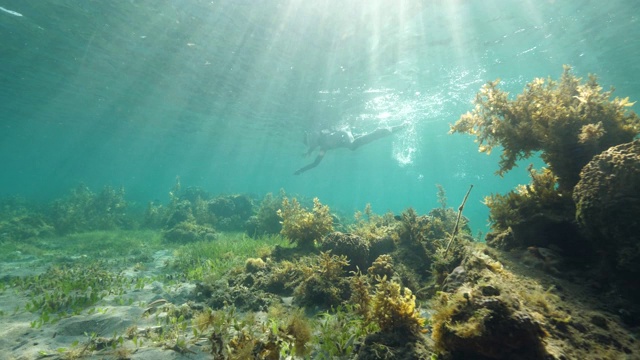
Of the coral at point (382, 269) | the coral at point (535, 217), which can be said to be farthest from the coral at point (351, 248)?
the coral at point (535, 217)

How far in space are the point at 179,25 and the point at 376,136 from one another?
1776 cm

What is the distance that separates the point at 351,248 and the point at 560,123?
14.7ft

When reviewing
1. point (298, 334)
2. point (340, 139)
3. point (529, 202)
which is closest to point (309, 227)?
point (298, 334)

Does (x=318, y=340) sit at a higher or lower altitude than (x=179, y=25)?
lower

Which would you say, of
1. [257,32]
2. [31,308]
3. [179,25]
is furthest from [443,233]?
[179,25]

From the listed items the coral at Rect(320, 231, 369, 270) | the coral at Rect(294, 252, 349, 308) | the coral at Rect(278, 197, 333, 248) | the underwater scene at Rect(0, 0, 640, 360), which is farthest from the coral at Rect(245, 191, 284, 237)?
the coral at Rect(294, 252, 349, 308)

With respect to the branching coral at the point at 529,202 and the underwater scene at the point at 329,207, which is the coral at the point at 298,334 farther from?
the branching coral at the point at 529,202

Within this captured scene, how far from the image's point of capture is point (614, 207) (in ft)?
11.0

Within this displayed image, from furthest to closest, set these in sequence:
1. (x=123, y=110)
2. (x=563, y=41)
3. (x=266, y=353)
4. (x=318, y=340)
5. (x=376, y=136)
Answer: (x=123, y=110) → (x=376, y=136) → (x=563, y=41) → (x=318, y=340) → (x=266, y=353)

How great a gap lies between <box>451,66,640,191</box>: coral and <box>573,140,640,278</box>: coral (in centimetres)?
101

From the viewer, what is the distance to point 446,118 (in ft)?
117

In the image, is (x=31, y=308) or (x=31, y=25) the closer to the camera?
(x=31, y=308)

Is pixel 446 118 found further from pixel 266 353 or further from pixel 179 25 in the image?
pixel 266 353

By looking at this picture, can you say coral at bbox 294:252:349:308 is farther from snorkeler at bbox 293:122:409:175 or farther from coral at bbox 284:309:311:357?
snorkeler at bbox 293:122:409:175
